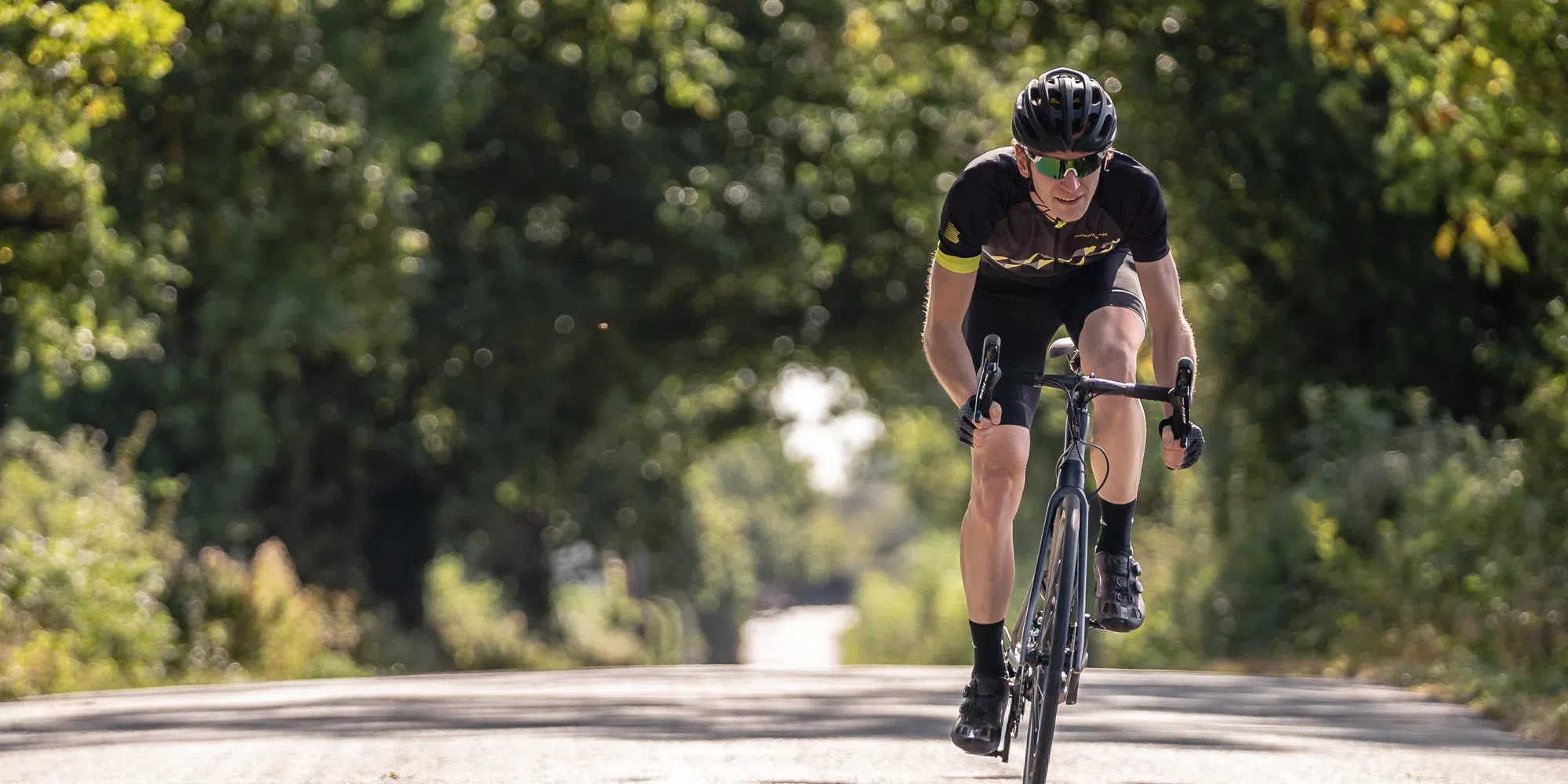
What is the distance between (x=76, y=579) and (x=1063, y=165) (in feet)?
39.4

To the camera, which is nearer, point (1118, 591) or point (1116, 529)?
point (1118, 591)

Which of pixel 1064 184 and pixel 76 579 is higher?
pixel 1064 184

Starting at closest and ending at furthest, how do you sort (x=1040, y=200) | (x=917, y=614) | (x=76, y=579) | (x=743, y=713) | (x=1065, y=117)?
(x=1065, y=117)
(x=1040, y=200)
(x=743, y=713)
(x=76, y=579)
(x=917, y=614)

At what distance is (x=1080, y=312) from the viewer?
7758 millimetres

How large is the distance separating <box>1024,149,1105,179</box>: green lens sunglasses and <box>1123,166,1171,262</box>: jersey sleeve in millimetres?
184

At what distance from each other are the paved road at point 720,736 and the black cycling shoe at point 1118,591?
36.6 inches

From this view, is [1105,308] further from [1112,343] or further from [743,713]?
[743,713]

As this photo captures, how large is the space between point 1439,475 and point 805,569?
13427cm

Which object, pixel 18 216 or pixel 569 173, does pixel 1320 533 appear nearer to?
pixel 18 216

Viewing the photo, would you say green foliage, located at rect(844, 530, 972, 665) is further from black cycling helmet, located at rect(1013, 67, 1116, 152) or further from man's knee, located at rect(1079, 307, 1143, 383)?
black cycling helmet, located at rect(1013, 67, 1116, 152)

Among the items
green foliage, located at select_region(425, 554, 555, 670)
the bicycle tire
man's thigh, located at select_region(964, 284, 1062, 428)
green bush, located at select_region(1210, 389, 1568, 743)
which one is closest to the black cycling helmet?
man's thigh, located at select_region(964, 284, 1062, 428)

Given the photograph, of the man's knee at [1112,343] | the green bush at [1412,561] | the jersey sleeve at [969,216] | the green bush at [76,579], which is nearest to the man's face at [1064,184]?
the jersey sleeve at [969,216]

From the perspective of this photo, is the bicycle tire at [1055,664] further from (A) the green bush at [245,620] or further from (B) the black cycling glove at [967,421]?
(A) the green bush at [245,620]

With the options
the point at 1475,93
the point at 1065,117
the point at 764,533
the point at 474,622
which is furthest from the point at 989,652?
the point at 764,533
